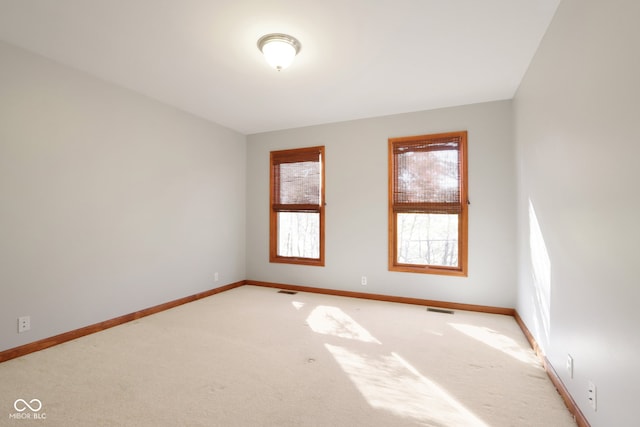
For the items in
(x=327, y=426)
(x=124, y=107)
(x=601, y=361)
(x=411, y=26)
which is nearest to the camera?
(x=601, y=361)

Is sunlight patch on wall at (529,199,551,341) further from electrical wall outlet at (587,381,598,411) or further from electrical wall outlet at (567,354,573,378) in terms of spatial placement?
electrical wall outlet at (587,381,598,411)

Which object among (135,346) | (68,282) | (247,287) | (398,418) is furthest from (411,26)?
(247,287)

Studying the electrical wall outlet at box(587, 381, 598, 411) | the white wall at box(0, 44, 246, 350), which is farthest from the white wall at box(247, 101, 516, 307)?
the electrical wall outlet at box(587, 381, 598, 411)

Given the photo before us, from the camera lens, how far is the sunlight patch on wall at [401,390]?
185 cm

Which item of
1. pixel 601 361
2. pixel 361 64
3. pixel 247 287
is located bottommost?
pixel 247 287

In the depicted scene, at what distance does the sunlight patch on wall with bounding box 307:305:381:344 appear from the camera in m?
3.10

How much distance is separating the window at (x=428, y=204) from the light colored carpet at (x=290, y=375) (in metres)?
0.86

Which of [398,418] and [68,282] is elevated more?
[68,282]

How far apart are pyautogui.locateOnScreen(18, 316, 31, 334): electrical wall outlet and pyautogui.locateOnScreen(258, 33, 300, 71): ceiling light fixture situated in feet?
10.0

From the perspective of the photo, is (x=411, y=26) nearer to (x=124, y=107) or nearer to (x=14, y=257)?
(x=124, y=107)

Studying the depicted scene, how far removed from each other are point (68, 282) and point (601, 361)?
409 centimetres

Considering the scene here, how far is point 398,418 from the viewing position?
183cm

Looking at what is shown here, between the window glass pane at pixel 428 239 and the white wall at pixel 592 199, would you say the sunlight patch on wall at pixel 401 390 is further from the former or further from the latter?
the window glass pane at pixel 428 239

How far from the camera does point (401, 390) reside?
2.13 m
